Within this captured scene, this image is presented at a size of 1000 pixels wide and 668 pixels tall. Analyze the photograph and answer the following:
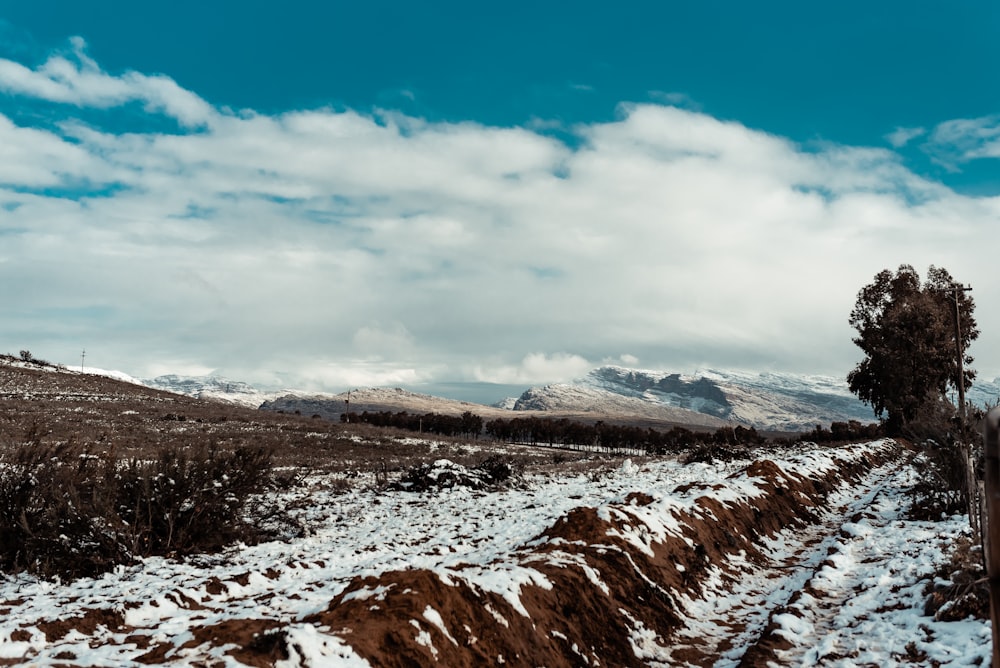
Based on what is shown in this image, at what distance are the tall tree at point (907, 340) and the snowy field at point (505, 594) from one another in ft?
117

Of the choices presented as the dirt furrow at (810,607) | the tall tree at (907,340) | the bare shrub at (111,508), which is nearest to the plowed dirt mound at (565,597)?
the dirt furrow at (810,607)

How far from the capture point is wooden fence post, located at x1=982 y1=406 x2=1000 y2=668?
1.13 meters

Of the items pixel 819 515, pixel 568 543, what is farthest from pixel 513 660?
pixel 819 515

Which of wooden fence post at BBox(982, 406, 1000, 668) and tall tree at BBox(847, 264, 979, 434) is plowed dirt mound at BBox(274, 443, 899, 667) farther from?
tall tree at BBox(847, 264, 979, 434)

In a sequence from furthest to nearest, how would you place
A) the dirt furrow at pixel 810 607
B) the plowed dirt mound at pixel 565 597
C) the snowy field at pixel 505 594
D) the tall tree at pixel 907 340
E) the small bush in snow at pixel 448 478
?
the tall tree at pixel 907 340
the small bush in snow at pixel 448 478
the dirt furrow at pixel 810 607
the plowed dirt mound at pixel 565 597
the snowy field at pixel 505 594

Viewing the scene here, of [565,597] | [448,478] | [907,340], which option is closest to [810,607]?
[565,597]

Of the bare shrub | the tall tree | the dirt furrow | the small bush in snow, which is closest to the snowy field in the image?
the dirt furrow

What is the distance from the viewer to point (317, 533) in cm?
1393

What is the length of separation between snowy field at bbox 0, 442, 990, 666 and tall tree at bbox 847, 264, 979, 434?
35718 millimetres

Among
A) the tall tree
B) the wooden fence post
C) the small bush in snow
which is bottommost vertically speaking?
the small bush in snow

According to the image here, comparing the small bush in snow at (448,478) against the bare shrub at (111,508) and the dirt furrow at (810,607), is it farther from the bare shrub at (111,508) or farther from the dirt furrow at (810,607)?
the dirt furrow at (810,607)

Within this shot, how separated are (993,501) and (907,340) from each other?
5432 centimetres

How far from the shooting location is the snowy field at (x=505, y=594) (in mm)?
6578

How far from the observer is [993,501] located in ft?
3.77
